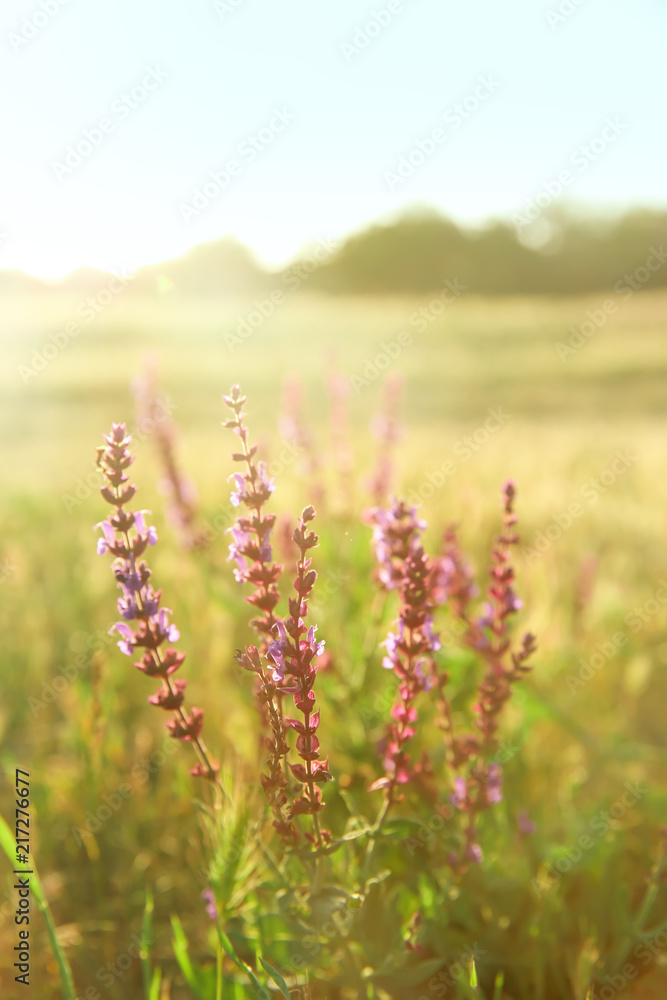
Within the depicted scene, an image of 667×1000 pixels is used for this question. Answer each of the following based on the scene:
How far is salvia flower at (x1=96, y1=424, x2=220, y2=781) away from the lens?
1.24 metres

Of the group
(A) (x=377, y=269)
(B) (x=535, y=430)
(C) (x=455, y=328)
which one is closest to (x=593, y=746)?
(B) (x=535, y=430)

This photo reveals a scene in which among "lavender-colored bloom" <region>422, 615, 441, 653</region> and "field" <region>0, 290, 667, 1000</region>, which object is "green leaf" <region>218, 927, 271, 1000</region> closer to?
"field" <region>0, 290, 667, 1000</region>

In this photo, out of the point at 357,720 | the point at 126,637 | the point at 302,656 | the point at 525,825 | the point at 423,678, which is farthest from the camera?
the point at 357,720


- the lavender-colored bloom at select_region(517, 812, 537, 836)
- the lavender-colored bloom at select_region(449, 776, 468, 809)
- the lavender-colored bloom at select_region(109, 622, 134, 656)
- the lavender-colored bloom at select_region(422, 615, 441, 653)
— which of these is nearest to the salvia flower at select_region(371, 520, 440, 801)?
the lavender-colored bloom at select_region(422, 615, 441, 653)

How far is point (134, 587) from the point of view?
124 centimetres

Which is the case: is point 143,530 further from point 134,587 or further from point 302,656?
point 302,656

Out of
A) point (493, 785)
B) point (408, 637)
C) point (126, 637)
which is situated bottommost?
point (493, 785)

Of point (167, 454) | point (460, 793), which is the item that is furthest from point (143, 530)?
point (167, 454)

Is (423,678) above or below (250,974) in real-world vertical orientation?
above

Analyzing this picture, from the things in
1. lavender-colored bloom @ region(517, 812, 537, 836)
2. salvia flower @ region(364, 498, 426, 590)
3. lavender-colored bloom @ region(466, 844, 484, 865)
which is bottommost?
lavender-colored bloom @ region(517, 812, 537, 836)

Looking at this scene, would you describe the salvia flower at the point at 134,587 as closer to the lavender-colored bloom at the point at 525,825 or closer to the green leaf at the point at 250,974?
the green leaf at the point at 250,974

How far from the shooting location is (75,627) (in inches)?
151

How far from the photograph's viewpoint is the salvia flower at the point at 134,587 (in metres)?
1.24

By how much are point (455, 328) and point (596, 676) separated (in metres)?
30.9
